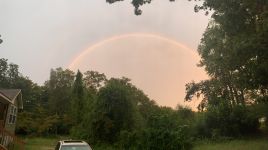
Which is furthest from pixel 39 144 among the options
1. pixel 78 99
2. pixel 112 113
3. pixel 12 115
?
pixel 78 99

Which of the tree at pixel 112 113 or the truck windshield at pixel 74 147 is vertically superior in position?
the tree at pixel 112 113

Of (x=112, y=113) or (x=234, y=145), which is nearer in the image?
(x=234, y=145)

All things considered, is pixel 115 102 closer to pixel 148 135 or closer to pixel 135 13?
pixel 148 135

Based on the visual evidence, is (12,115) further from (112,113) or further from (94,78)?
(94,78)

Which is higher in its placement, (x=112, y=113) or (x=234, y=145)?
(x=112, y=113)

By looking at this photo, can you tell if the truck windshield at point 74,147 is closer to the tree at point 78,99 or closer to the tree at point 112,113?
the tree at point 112,113

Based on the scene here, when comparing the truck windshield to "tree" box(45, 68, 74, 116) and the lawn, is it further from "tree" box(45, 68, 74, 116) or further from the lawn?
"tree" box(45, 68, 74, 116)

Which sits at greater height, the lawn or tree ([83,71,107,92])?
tree ([83,71,107,92])

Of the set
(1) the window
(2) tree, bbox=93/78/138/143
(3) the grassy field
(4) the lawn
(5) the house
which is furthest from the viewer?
(4) the lawn

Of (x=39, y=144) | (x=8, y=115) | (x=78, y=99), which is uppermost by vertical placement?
(x=78, y=99)

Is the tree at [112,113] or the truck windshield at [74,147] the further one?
the tree at [112,113]

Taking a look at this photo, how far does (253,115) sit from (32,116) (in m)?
42.1

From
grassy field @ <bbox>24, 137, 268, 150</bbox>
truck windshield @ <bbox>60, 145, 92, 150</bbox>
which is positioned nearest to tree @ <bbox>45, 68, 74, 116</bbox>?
A: grassy field @ <bbox>24, 137, 268, 150</bbox>

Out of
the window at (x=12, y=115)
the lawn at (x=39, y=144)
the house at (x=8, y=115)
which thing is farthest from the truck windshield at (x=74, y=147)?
the window at (x=12, y=115)
